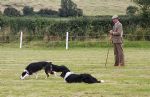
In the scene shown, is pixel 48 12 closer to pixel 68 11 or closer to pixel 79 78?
pixel 68 11

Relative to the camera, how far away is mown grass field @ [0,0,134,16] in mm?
70931

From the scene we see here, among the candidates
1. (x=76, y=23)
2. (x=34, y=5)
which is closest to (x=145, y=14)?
(x=76, y=23)

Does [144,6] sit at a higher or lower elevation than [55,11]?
higher

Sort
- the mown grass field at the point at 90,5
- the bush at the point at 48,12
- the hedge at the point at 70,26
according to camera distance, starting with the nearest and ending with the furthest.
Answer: the hedge at the point at 70,26, the bush at the point at 48,12, the mown grass field at the point at 90,5

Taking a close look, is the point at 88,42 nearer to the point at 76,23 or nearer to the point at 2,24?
the point at 76,23

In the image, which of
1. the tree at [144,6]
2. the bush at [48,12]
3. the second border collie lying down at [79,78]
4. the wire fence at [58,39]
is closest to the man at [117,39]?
the second border collie lying down at [79,78]

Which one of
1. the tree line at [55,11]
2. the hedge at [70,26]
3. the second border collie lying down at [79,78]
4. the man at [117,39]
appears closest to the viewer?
the second border collie lying down at [79,78]

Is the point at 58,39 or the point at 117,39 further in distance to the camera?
the point at 58,39

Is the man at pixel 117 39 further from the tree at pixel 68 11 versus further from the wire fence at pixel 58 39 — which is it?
the tree at pixel 68 11

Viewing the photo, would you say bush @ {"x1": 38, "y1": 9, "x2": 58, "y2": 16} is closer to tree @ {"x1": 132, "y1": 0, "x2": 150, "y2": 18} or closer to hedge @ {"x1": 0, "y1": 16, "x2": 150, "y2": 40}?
hedge @ {"x1": 0, "y1": 16, "x2": 150, "y2": 40}

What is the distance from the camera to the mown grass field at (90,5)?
70.9 metres

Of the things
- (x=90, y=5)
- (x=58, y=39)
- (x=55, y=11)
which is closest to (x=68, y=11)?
(x=55, y=11)

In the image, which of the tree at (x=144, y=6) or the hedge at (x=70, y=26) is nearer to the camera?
the hedge at (x=70, y=26)

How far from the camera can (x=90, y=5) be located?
75.6 metres
